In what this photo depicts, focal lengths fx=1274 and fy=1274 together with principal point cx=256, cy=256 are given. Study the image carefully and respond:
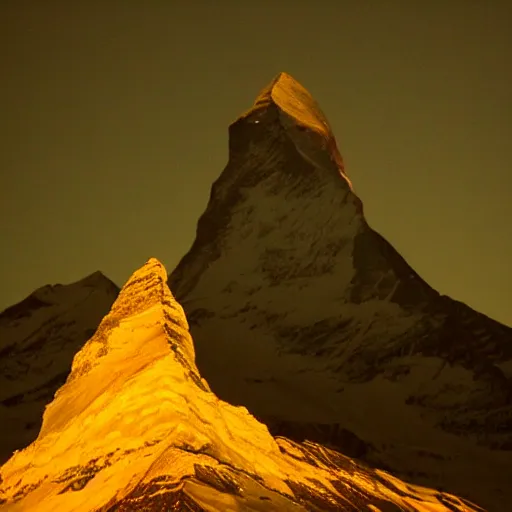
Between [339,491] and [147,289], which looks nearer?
[147,289]

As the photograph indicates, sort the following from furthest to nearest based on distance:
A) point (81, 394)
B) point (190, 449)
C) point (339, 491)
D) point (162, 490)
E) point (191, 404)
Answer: point (339, 491) < point (81, 394) < point (191, 404) < point (190, 449) < point (162, 490)

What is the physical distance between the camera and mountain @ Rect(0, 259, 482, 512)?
37625mm

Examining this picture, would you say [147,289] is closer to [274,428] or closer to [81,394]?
[81,394]

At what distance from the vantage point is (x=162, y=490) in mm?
35781

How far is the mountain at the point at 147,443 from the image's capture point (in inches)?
1481

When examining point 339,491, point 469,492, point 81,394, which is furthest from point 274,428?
point 81,394

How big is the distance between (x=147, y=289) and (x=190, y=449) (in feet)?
65.7

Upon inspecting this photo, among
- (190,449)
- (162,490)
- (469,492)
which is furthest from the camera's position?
(469,492)

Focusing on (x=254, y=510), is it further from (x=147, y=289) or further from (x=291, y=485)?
(x=147, y=289)

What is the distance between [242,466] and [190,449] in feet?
16.2

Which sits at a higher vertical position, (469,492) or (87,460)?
(469,492)

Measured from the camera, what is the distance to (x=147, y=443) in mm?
40750

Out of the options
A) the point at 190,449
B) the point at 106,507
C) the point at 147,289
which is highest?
the point at 147,289

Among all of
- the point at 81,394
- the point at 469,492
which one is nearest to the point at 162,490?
the point at 81,394
